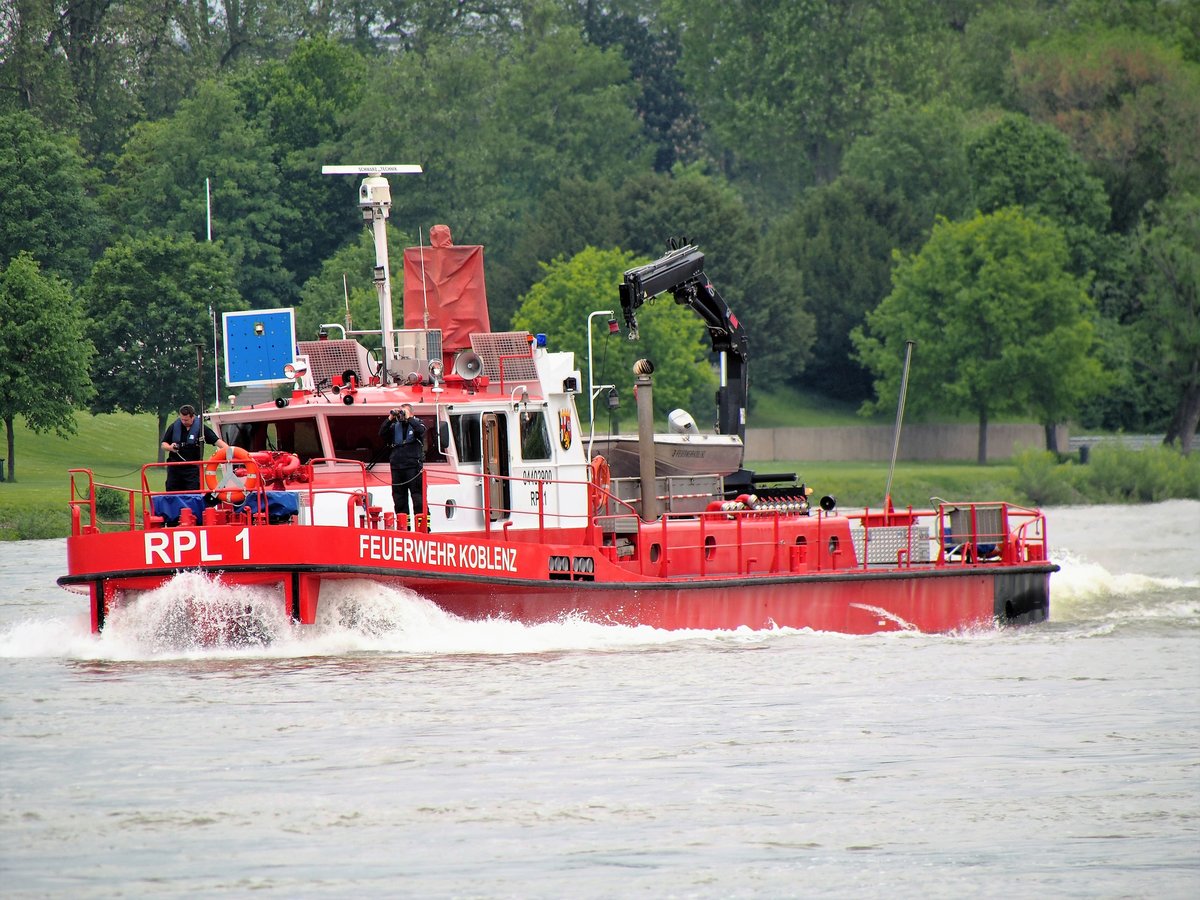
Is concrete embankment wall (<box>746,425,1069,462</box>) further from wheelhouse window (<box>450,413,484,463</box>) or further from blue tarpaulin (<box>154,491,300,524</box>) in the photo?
blue tarpaulin (<box>154,491,300,524</box>)

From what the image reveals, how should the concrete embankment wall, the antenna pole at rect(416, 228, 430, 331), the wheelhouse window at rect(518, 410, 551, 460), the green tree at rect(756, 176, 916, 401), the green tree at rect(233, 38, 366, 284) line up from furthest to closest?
the green tree at rect(756, 176, 916, 401) < the green tree at rect(233, 38, 366, 284) < the concrete embankment wall < the antenna pole at rect(416, 228, 430, 331) < the wheelhouse window at rect(518, 410, 551, 460)

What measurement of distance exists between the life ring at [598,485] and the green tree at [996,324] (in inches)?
1700

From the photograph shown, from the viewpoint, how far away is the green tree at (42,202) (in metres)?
61.2

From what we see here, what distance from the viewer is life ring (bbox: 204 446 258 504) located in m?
19.0

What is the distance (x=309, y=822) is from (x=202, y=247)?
1694 inches

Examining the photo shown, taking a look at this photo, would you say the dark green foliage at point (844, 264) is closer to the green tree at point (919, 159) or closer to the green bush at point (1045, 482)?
the green tree at point (919, 159)

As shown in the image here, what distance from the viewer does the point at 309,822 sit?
12.9 meters

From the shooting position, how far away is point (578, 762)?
14844 millimetres

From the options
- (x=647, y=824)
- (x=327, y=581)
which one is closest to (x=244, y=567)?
(x=327, y=581)

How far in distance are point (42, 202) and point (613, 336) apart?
18.5 metres

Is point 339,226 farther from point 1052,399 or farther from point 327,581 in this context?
point 327,581

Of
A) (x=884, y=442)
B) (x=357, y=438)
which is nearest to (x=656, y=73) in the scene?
(x=884, y=442)

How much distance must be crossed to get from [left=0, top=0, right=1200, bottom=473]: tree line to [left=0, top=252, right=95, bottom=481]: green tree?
0.28 ft

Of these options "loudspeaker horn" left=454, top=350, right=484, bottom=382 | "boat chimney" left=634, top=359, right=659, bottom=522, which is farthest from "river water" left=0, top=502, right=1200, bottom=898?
"loudspeaker horn" left=454, top=350, right=484, bottom=382
